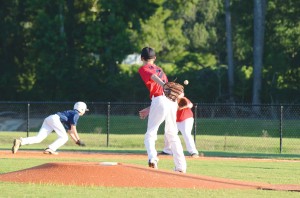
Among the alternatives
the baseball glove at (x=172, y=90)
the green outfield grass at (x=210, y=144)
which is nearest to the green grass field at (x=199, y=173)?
Answer: the baseball glove at (x=172, y=90)

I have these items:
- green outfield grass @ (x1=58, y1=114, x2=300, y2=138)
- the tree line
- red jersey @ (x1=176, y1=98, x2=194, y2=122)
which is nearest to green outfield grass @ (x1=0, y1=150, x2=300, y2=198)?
red jersey @ (x1=176, y1=98, x2=194, y2=122)

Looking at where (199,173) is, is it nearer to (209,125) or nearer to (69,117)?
(69,117)

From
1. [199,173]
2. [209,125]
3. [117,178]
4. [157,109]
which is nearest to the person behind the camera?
[117,178]

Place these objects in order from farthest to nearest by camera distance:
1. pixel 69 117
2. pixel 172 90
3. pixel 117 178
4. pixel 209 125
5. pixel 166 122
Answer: pixel 209 125
pixel 69 117
pixel 166 122
pixel 172 90
pixel 117 178

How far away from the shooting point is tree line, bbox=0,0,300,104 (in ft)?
147

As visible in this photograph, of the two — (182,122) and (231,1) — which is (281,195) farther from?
(231,1)

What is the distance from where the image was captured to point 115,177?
493 inches

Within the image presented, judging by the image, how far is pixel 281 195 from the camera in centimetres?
1165

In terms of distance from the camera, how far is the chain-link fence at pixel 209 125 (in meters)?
28.9

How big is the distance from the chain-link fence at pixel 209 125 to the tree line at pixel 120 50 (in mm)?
2714

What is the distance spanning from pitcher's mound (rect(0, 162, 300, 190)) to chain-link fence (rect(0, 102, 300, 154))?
14603mm

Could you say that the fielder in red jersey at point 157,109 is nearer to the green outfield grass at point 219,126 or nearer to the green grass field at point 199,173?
the green grass field at point 199,173

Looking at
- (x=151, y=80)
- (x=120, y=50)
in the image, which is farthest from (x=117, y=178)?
(x=120, y=50)

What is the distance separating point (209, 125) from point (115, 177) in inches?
991
